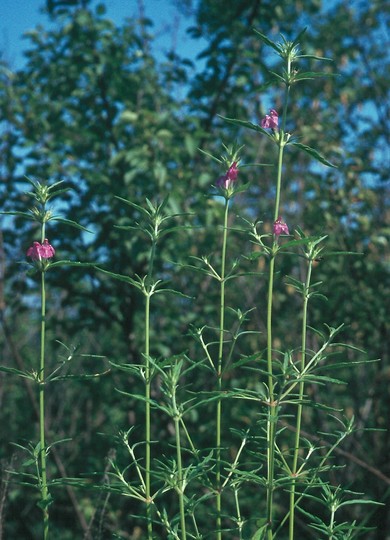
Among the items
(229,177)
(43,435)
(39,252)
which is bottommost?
(43,435)

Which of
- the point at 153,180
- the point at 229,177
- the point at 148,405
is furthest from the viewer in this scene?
the point at 153,180

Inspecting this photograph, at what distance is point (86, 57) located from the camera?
4.05m

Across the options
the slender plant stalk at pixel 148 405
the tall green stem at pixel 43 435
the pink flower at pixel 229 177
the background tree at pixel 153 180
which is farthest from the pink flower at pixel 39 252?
the background tree at pixel 153 180

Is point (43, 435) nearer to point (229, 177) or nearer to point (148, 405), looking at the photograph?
point (148, 405)

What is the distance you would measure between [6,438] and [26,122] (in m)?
2.45

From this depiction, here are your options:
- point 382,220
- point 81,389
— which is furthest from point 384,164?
point 81,389

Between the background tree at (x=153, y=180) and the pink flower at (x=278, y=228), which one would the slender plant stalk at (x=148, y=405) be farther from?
the background tree at (x=153, y=180)

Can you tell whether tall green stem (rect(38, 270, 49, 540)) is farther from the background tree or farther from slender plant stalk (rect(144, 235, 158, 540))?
the background tree

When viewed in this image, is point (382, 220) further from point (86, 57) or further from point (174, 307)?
point (86, 57)

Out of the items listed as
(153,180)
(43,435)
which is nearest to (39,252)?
(43,435)

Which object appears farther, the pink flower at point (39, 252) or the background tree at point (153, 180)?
the background tree at point (153, 180)

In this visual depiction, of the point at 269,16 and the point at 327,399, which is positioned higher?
the point at 269,16

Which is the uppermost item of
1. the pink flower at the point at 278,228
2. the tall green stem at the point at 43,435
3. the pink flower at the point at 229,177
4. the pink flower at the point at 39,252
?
the pink flower at the point at 229,177

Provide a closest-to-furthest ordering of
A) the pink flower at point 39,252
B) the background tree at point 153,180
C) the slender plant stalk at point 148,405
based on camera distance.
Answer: the slender plant stalk at point 148,405
the pink flower at point 39,252
the background tree at point 153,180
